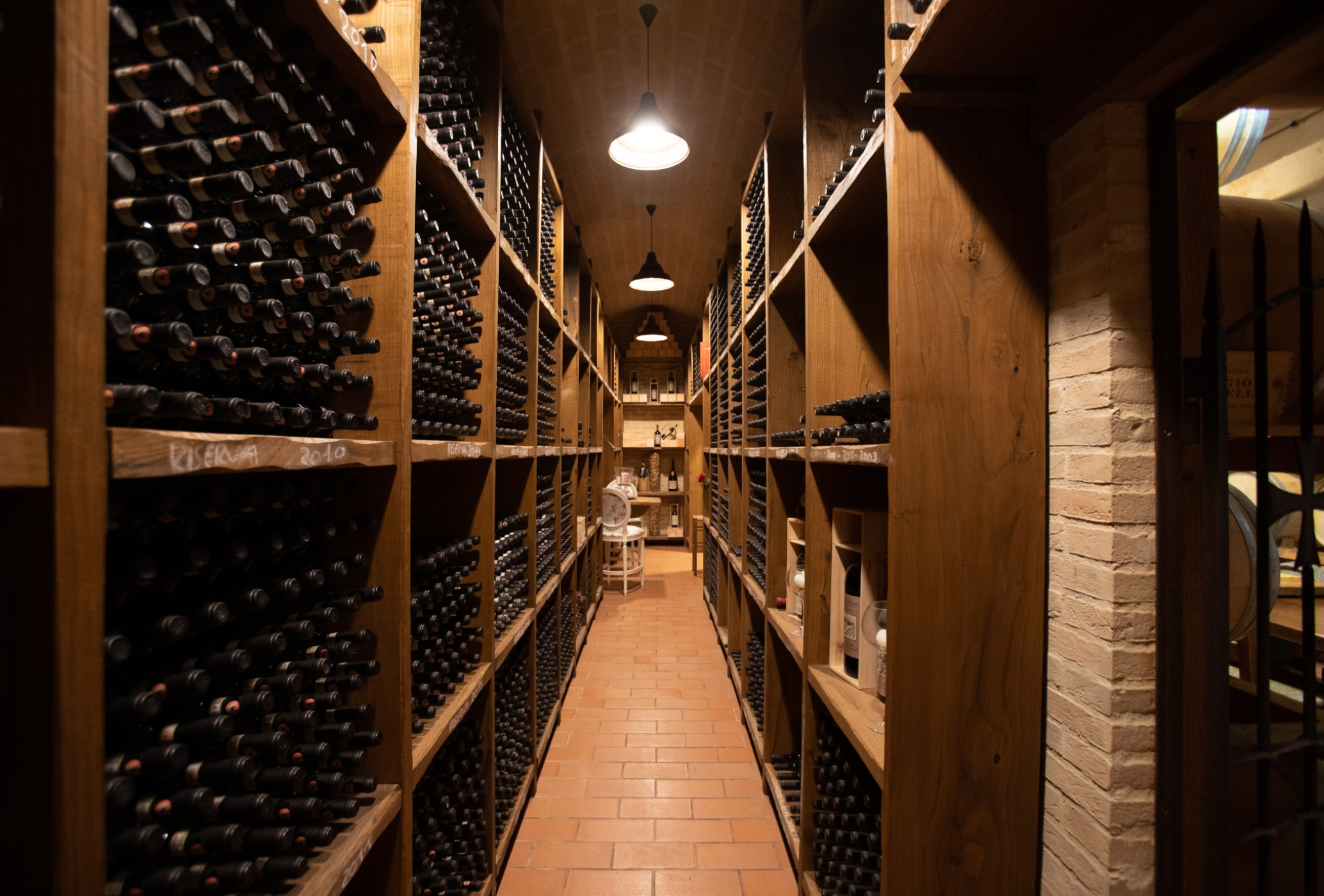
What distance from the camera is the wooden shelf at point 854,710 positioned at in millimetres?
1392

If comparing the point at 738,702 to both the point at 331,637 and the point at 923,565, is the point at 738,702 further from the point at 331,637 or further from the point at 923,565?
the point at 331,637

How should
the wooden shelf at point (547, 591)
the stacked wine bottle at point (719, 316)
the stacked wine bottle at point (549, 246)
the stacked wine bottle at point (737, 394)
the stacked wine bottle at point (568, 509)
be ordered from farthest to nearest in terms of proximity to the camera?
1. the stacked wine bottle at point (719, 316)
2. the stacked wine bottle at point (737, 394)
3. the stacked wine bottle at point (568, 509)
4. the stacked wine bottle at point (549, 246)
5. the wooden shelf at point (547, 591)

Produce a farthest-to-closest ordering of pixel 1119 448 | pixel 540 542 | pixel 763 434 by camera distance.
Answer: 1. pixel 763 434
2. pixel 540 542
3. pixel 1119 448

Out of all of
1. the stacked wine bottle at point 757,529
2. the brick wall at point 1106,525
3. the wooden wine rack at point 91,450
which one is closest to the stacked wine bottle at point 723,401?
the stacked wine bottle at point 757,529

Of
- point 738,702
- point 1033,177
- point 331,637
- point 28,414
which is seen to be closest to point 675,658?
point 738,702

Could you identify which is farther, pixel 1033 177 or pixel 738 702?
pixel 738 702

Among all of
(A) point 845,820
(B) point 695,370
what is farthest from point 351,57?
(B) point 695,370

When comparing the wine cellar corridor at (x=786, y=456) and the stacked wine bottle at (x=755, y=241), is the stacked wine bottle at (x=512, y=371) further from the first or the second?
the stacked wine bottle at (x=755, y=241)


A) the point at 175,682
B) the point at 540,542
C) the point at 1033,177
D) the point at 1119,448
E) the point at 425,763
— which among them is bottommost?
the point at 425,763

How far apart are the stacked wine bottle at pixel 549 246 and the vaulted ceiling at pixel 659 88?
0.53 metres

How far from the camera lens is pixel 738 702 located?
3.68 metres

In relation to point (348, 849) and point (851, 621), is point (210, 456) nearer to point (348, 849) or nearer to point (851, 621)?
point (348, 849)

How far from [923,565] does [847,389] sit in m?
1.01

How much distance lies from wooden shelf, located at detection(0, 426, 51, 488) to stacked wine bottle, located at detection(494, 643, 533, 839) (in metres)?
2.01
